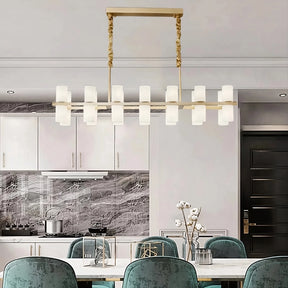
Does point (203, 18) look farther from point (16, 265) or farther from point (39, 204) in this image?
point (39, 204)

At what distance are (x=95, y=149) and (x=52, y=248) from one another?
1.23m

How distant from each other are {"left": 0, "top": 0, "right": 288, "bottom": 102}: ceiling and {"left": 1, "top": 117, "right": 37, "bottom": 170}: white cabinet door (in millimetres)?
303

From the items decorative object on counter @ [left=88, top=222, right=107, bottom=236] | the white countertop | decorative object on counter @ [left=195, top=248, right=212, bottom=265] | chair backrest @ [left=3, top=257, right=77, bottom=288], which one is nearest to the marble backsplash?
decorative object on counter @ [left=88, top=222, right=107, bottom=236]

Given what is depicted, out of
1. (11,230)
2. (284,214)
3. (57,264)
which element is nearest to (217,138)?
(284,214)

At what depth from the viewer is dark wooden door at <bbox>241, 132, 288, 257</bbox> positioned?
712cm

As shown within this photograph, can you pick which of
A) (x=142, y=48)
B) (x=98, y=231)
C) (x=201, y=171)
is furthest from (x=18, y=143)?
(x=201, y=171)

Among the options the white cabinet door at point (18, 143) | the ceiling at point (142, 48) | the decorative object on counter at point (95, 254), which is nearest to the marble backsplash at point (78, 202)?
the white cabinet door at point (18, 143)

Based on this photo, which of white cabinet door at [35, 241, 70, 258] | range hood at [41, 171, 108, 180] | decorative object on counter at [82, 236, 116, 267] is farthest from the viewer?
range hood at [41, 171, 108, 180]

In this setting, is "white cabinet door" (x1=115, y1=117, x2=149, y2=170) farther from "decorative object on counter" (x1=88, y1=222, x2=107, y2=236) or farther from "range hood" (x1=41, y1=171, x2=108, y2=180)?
"decorative object on counter" (x1=88, y1=222, x2=107, y2=236)

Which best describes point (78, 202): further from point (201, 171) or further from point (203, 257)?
point (203, 257)

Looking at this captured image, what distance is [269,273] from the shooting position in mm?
3541

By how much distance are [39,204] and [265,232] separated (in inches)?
112

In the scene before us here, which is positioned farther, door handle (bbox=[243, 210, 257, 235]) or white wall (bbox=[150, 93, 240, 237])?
door handle (bbox=[243, 210, 257, 235])

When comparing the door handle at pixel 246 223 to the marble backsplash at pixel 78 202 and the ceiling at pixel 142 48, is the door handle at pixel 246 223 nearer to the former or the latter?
the marble backsplash at pixel 78 202
